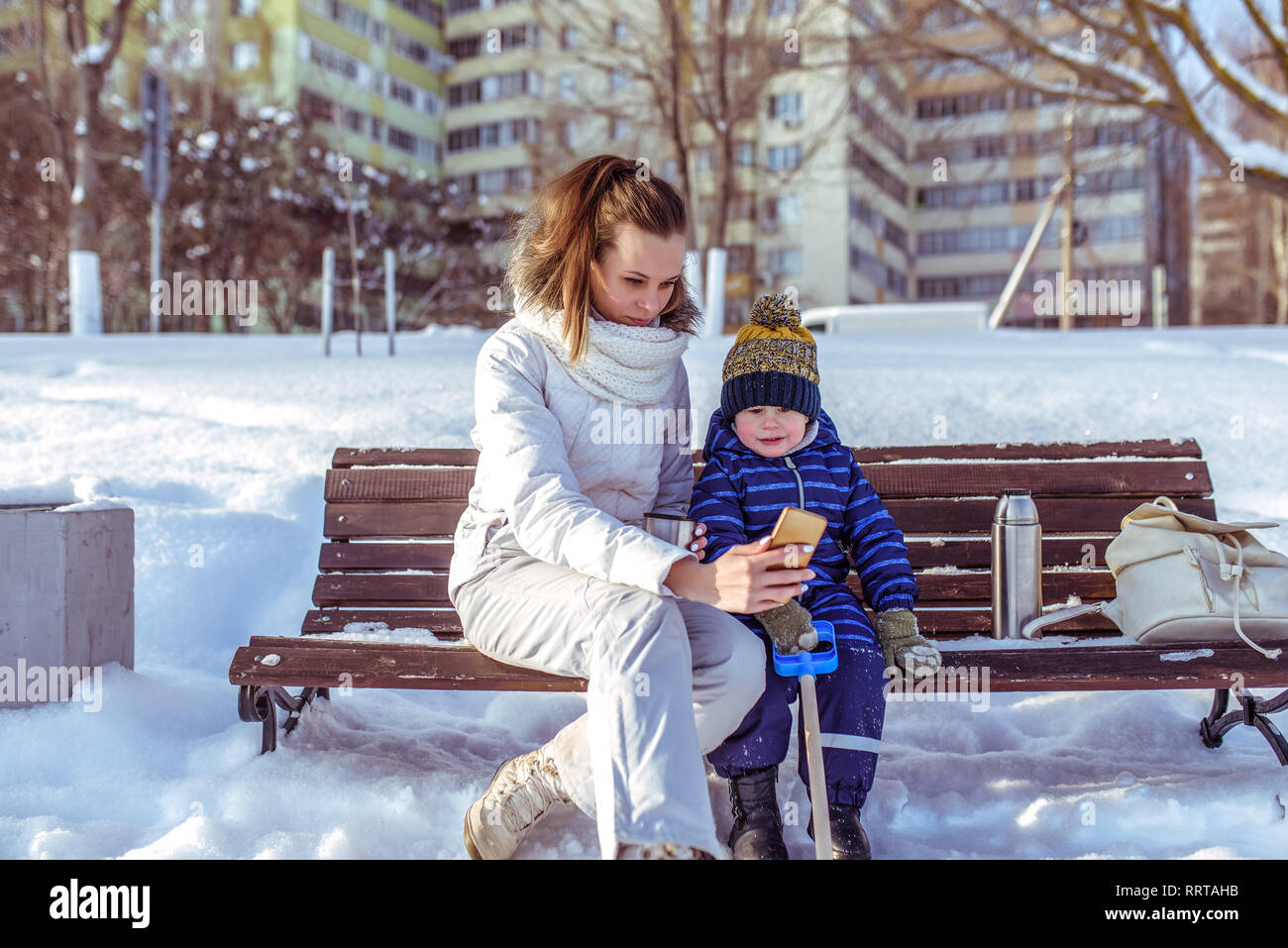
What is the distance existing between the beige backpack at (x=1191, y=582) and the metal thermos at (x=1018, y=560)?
0.21 ft

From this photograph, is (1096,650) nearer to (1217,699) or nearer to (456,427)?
(1217,699)

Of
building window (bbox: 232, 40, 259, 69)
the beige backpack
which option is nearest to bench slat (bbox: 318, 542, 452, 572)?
the beige backpack

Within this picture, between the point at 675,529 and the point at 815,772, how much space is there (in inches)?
24.3

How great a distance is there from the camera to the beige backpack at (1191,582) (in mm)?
2875

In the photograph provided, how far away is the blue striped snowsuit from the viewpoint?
2510mm

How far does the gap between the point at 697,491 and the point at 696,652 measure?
634 millimetres

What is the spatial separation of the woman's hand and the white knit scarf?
0.62 metres

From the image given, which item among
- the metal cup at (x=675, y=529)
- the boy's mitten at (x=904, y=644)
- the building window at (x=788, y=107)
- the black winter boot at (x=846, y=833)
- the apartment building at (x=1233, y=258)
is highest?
the building window at (x=788, y=107)

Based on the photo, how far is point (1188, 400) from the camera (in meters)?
6.16

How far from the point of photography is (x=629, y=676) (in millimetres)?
2146

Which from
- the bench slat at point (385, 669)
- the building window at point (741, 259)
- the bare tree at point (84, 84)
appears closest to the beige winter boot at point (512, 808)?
the bench slat at point (385, 669)

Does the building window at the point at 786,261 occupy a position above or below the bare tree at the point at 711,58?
above

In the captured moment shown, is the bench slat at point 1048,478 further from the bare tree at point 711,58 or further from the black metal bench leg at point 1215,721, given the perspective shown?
the bare tree at point 711,58

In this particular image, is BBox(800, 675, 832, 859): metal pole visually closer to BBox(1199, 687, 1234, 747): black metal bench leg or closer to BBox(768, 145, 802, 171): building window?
BBox(1199, 687, 1234, 747): black metal bench leg
